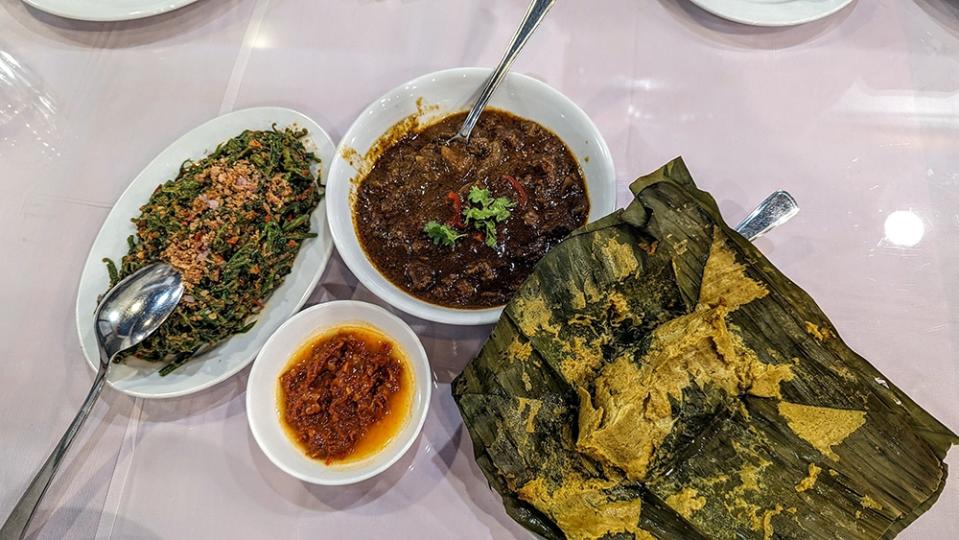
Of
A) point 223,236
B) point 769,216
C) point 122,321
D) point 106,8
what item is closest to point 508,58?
point 769,216

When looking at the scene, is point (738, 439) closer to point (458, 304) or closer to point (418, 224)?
point (458, 304)

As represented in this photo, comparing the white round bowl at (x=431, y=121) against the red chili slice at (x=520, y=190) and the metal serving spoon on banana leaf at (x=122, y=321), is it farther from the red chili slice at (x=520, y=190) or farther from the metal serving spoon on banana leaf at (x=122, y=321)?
the metal serving spoon on banana leaf at (x=122, y=321)

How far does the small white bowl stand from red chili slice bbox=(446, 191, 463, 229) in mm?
380

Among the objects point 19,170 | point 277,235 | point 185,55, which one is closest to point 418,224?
point 277,235

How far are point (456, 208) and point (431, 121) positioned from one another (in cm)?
39

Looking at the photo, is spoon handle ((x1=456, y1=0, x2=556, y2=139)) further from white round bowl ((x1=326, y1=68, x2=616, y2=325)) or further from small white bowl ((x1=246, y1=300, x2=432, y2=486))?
small white bowl ((x1=246, y1=300, x2=432, y2=486))

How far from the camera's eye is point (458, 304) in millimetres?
1915

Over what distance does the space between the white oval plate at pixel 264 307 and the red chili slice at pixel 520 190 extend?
65 centimetres

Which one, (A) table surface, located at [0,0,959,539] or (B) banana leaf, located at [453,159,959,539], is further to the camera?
(A) table surface, located at [0,0,959,539]

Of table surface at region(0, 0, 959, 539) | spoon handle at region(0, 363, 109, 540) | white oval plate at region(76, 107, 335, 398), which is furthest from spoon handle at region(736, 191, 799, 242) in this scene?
spoon handle at region(0, 363, 109, 540)

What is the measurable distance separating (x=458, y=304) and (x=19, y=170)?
75.6 inches

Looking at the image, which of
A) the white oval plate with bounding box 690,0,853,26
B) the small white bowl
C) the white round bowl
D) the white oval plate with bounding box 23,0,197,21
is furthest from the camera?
the white oval plate with bounding box 23,0,197,21

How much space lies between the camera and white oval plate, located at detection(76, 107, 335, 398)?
1.91m

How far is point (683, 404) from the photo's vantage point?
62.1 inches
